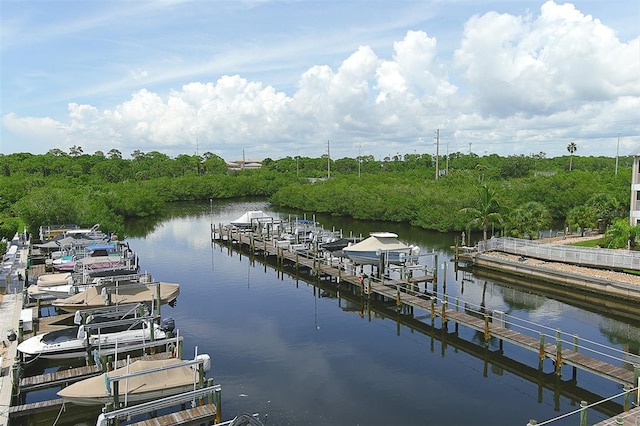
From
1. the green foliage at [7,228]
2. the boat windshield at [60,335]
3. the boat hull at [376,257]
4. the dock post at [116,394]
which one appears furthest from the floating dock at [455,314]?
the green foliage at [7,228]

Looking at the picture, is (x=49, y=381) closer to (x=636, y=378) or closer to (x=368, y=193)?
(x=636, y=378)

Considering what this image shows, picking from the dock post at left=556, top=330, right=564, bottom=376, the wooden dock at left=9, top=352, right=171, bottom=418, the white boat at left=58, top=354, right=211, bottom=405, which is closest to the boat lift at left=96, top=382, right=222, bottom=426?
the white boat at left=58, top=354, right=211, bottom=405

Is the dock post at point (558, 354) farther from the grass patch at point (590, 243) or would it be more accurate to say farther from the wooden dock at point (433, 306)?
the grass patch at point (590, 243)

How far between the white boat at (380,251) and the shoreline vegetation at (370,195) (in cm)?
1118

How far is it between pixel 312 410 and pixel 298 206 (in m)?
69.5

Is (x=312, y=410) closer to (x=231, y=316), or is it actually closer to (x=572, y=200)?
(x=231, y=316)

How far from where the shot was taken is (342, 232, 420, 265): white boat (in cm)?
3416

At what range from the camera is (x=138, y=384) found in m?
17.2

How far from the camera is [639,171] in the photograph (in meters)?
39.3

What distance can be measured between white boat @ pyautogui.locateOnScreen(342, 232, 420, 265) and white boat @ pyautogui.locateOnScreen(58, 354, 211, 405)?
707 inches

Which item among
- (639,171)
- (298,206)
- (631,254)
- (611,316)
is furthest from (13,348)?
(298,206)

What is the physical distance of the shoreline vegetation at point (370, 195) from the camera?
4738 centimetres

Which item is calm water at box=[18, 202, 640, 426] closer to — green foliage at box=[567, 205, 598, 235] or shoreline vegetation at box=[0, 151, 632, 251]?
A: green foliage at box=[567, 205, 598, 235]

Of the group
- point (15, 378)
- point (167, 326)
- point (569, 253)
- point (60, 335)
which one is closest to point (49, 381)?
point (15, 378)
